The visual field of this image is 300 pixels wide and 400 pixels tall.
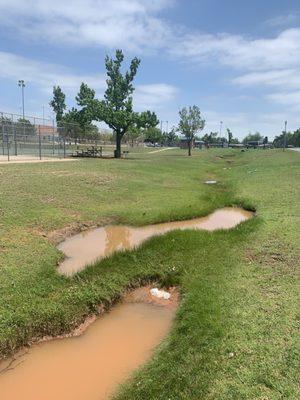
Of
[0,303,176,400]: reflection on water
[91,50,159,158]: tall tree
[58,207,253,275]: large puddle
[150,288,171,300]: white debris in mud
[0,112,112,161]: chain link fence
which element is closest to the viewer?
[0,303,176,400]: reflection on water

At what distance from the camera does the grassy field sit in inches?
164

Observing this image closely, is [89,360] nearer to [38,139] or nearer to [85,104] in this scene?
[38,139]

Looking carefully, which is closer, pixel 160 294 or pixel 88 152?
pixel 160 294

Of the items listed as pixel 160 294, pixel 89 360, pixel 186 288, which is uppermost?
pixel 186 288

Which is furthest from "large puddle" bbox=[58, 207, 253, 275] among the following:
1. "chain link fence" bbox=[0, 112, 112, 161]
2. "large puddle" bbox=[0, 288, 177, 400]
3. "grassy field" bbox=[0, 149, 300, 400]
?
"chain link fence" bbox=[0, 112, 112, 161]

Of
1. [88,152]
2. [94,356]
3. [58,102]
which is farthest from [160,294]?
[58,102]

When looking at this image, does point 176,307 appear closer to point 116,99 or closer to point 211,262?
point 211,262

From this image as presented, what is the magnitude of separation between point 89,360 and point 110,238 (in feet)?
15.6

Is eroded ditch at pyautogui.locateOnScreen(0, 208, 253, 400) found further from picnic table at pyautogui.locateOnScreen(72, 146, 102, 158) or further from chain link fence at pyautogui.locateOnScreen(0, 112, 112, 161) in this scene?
picnic table at pyautogui.locateOnScreen(72, 146, 102, 158)

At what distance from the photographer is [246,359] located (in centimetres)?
430

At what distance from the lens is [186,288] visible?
6.63 m

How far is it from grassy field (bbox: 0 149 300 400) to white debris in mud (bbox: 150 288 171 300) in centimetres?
29

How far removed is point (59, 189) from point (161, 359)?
9.23m

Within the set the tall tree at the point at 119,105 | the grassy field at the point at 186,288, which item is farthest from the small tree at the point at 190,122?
the grassy field at the point at 186,288
